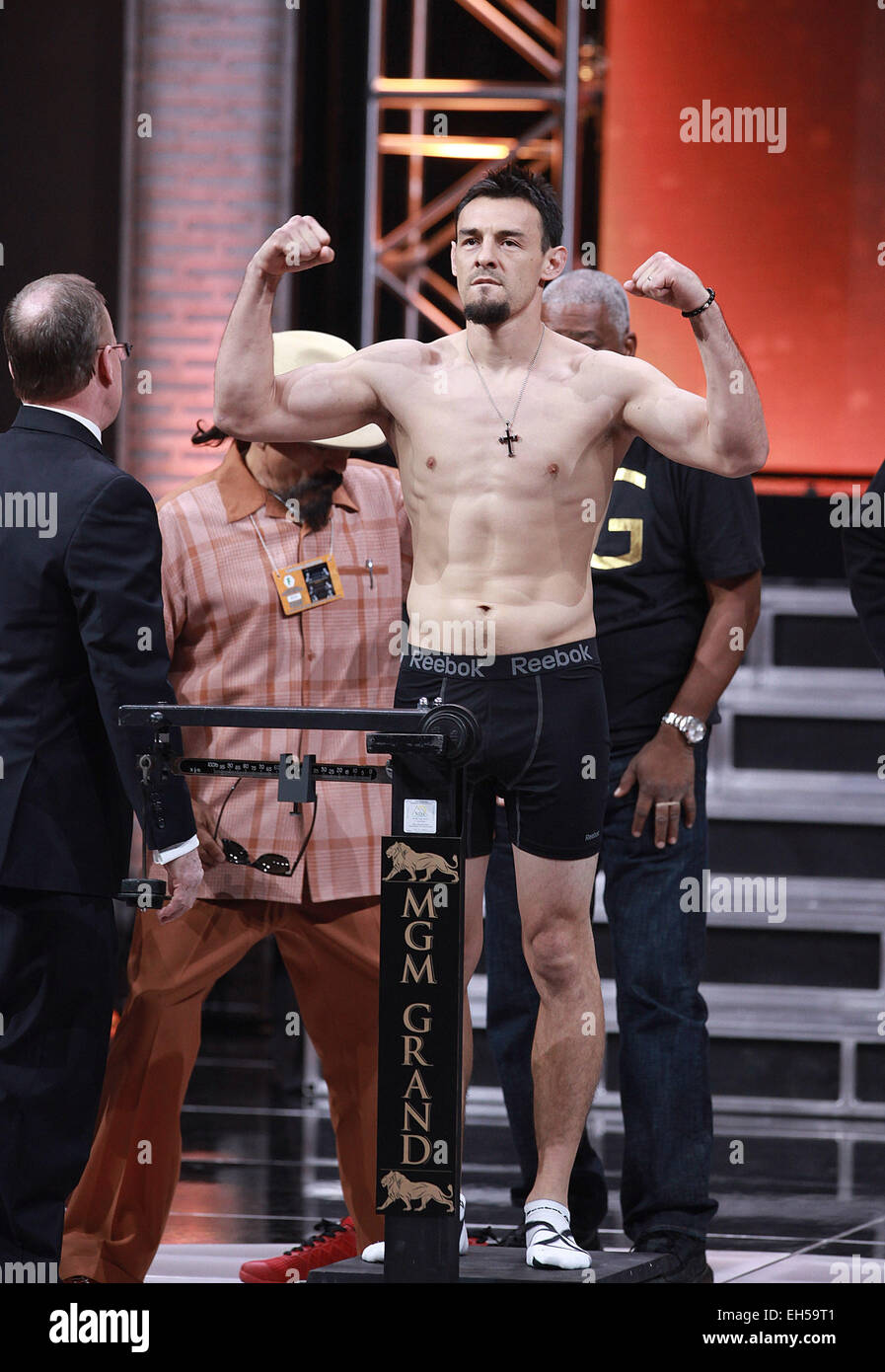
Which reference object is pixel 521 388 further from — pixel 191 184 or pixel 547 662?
pixel 191 184

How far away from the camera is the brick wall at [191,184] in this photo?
23.7 ft

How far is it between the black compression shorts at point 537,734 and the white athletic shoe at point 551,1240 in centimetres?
55

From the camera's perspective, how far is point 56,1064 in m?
2.76

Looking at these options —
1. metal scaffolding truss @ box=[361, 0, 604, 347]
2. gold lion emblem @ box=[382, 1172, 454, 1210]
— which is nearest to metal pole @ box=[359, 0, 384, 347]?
metal scaffolding truss @ box=[361, 0, 604, 347]

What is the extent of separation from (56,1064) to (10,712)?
54 centimetres

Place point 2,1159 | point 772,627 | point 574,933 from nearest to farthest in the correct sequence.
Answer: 1. point 2,1159
2. point 574,933
3. point 772,627

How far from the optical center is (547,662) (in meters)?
2.88

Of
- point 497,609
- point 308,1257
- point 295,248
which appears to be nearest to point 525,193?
point 295,248

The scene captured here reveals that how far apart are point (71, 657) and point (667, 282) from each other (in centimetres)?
106

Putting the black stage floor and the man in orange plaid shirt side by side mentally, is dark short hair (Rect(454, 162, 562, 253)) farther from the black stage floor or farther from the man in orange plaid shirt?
the black stage floor

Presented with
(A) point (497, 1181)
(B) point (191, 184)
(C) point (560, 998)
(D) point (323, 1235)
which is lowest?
(A) point (497, 1181)

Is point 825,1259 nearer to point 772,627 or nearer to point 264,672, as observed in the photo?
point 264,672
